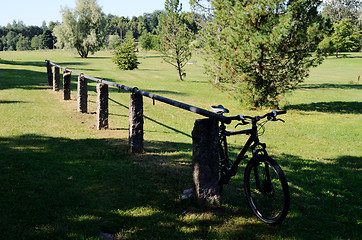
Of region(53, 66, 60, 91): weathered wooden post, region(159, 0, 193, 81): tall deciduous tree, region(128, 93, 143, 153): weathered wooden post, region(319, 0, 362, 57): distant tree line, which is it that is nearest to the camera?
region(128, 93, 143, 153): weathered wooden post

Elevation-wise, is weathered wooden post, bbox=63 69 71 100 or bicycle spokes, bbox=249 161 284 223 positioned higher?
weathered wooden post, bbox=63 69 71 100

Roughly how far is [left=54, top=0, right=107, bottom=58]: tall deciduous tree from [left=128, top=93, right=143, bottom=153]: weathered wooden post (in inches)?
2360

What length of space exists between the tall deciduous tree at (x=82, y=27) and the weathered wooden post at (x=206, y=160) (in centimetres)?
6288

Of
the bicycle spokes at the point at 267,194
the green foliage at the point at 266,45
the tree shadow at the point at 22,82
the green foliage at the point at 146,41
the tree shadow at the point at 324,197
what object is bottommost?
the tree shadow at the point at 324,197

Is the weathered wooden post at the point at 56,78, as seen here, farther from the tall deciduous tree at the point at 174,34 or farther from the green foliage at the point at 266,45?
the tall deciduous tree at the point at 174,34

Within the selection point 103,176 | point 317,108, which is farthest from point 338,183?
point 317,108

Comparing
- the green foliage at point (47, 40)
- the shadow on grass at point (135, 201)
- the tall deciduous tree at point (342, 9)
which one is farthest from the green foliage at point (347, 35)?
the green foliage at point (47, 40)

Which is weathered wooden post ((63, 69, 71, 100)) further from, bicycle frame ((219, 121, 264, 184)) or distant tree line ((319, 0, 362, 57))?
distant tree line ((319, 0, 362, 57))

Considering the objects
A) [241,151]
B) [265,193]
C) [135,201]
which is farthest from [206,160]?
[135,201]

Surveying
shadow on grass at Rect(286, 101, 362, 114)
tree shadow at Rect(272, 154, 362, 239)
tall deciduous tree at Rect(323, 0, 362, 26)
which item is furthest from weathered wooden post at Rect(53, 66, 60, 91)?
tall deciduous tree at Rect(323, 0, 362, 26)

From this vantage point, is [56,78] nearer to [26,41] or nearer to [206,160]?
[206,160]

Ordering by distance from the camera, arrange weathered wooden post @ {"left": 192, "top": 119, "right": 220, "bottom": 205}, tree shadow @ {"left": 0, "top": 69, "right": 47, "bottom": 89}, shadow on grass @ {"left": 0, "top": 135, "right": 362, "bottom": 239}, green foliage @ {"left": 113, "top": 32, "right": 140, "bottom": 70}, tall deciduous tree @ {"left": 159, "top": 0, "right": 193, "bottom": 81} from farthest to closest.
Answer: green foliage @ {"left": 113, "top": 32, "right": 140, "bottom": 70}, tall deciduous tree @ {"left": 159, "top": 0, "right": 193, "bottom": 81}, tree shadow @ {"left": 0, "top": 69, "right": 47, "bottom": 89}, weathered wooden post @ {"left": 192, "top": 119, "right": 220, "bottom": 205}, shadow on grass @ {"left": 0, "top": 135, "right": 362, "bottom": 239}

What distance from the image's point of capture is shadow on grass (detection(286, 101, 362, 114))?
19250mm

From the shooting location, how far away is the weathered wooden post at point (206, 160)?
447cm
